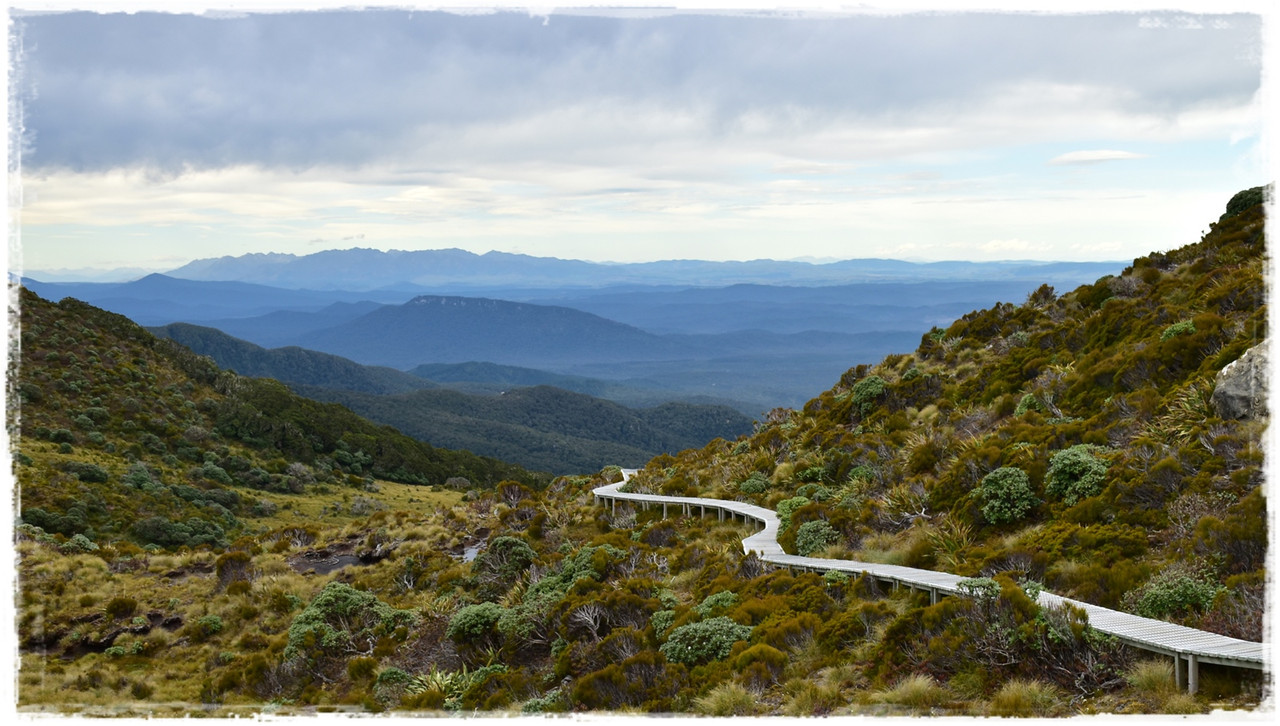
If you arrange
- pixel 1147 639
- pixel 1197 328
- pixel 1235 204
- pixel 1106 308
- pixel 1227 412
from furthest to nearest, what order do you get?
1. pixel 1235 204
2. pixel 1106 308
3. pixel 1197 328
4. pixel 1227 412
5. pixel 1147 639

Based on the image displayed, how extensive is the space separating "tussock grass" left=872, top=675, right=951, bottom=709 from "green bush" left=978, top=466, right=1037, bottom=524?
5544 millimetres

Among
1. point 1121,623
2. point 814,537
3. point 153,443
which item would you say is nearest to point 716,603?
point 814,537

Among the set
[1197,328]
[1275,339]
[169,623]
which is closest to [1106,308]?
[1197,328]

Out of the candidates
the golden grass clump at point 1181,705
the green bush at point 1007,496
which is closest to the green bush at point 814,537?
the green bush at point 1007,496

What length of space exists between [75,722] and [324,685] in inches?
271

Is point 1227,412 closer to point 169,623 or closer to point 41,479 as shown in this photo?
point 169,623

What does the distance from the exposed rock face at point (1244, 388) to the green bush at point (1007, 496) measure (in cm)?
304

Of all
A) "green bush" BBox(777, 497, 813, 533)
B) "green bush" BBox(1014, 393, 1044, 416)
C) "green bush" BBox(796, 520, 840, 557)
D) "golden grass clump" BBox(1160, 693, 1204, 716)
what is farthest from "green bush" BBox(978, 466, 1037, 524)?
"golden grass clump" BBox(1160, 693, 1204, 716)

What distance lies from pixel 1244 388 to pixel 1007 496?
12.2ft

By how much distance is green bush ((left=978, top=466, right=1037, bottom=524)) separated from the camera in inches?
504

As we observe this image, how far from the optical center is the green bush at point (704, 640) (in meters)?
10.5

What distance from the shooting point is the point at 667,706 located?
9.50 m

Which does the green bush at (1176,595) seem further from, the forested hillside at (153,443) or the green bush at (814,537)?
the forested hillside at (153,443)

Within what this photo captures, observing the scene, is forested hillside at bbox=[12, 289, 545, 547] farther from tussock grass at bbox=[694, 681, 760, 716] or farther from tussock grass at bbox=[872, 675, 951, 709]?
tussock grass at bbox=[872, 675, 951, 709]
